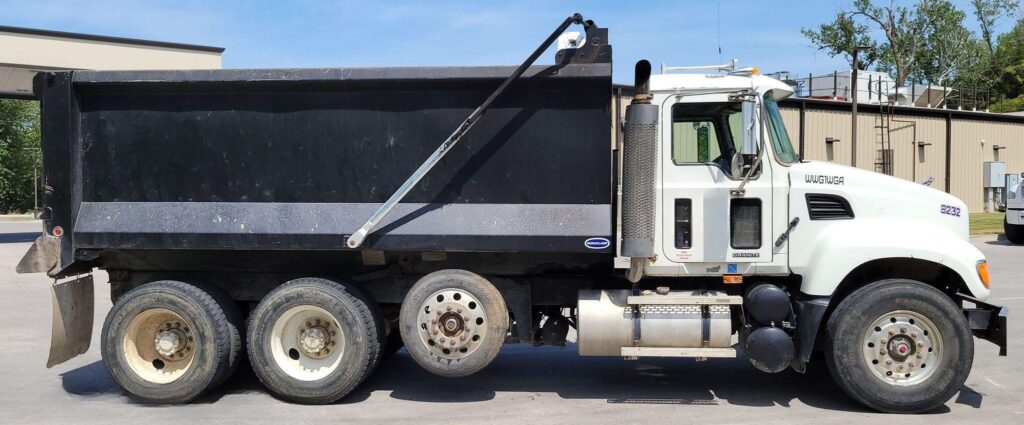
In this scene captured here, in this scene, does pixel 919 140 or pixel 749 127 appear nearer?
pixel 749 127

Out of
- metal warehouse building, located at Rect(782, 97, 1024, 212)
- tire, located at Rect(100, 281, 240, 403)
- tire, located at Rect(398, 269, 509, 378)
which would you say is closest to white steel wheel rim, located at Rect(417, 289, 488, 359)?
tire, located at Rect(398, 269, 509, 378)

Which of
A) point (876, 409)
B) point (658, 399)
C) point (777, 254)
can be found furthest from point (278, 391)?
point (876, 409)

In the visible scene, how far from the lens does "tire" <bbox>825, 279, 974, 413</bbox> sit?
633 cm

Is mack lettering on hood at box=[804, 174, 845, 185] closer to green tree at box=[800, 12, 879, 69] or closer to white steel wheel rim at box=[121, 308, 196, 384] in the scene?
white steel wheel rim at box=[121, 308, 196, 384]

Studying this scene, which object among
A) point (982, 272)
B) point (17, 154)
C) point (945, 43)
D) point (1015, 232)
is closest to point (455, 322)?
point (982, 272)

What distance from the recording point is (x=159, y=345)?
699cm

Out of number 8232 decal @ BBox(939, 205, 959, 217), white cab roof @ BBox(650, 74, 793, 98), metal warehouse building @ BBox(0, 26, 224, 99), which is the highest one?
metal warehouse building @ BBox(0, 26, 224, 99)

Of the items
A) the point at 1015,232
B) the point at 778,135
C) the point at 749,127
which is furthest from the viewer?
the point at 1015,232

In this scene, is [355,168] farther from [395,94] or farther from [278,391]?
[278,391]

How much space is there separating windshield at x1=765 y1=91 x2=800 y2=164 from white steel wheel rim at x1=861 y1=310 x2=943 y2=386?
142cm

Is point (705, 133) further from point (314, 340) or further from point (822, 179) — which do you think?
point (314, 340)

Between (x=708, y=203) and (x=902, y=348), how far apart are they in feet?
6.04

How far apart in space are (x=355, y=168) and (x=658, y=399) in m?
3.15

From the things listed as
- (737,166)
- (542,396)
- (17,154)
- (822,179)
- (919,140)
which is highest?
(17,154)
